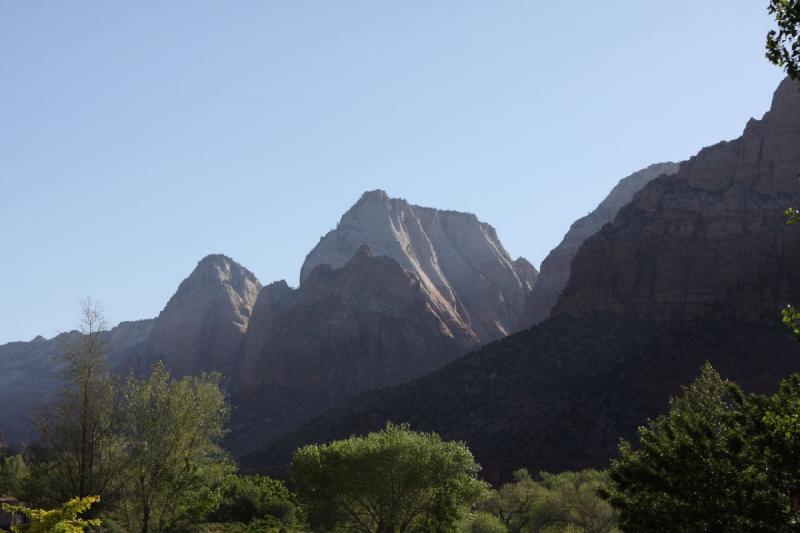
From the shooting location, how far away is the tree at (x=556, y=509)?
2098 inches

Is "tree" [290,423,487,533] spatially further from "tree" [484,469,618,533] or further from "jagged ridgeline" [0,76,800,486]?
"jagged ridgeline" [0,76,800,486]

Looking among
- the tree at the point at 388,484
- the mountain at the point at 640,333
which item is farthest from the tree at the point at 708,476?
the mountain at the point at 640,333

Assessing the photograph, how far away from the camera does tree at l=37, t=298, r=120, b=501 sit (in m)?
40.6

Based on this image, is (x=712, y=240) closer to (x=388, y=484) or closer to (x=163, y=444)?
(x=388, y=484)

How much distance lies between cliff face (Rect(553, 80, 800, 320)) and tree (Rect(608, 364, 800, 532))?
68061mm

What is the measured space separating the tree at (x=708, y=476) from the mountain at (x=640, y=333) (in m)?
51.0

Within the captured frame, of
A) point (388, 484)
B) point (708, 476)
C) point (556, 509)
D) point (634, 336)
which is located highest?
point (634, 336)

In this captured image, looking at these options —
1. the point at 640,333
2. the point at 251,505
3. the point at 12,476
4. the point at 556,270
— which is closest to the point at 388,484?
the point at 251,505

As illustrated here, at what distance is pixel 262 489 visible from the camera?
6284 cm

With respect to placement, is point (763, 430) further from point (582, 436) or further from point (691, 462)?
point (582, 436)

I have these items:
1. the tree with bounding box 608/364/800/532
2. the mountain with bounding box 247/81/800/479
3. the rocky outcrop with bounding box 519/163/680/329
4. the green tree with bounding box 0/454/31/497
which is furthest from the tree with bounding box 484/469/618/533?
the rocky outcrop with bounding box 519/163/680/329

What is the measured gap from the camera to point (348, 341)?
6378 inches

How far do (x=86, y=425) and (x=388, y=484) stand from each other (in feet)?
50.0

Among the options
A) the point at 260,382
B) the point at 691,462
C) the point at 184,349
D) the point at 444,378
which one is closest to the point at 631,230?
the point at 444,378
